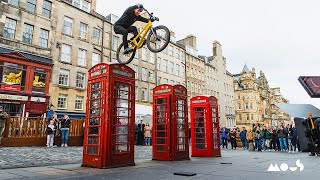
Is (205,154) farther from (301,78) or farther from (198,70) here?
(198,70)

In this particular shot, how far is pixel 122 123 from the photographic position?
25.5 ft

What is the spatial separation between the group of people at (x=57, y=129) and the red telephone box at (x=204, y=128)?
8023 mm

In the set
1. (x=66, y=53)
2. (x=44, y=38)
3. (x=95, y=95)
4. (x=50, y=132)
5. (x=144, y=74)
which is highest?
(x=44, y=38)

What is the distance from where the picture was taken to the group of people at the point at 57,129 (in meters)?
14.3

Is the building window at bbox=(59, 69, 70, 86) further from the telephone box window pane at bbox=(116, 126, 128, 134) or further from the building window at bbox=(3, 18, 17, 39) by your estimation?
the telephone box window pane at bbox=(116, 126, 128, 134)

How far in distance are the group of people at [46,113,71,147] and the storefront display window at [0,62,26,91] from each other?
10126mm

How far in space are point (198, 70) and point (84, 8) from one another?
1069 inches

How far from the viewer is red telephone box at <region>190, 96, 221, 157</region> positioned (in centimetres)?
1156

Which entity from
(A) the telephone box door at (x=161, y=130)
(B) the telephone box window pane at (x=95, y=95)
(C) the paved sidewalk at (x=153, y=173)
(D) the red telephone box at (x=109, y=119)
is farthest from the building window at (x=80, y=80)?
(C) the paved sidewalk at (x=153, y=173)

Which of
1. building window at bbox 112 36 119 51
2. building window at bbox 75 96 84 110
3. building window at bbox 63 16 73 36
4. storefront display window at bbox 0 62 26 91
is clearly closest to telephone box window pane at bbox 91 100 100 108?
storefront display window at bbox 0 62 26 91

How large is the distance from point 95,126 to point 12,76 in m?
19.5

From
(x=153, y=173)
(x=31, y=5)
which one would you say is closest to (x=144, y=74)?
(x=31, y=5)

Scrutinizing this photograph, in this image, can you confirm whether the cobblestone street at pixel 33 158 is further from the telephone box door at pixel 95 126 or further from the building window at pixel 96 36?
the building window at pixel 96 36

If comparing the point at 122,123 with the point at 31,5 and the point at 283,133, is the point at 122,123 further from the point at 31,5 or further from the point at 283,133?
the point at 31,5
